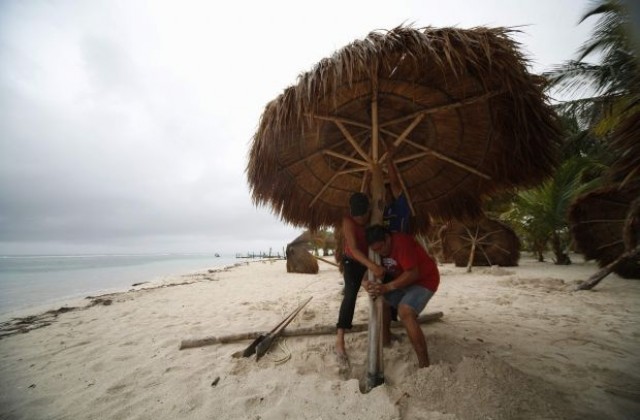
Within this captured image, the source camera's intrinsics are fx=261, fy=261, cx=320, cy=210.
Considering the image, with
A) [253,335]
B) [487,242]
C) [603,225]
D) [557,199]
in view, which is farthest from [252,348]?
[557,199]

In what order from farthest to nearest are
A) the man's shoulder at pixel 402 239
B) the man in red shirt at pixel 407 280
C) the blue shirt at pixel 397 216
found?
the blue shirt at pixel 397 216
the man's shoulder at pixel 402 239
the man in red shirt at pixel 407 280

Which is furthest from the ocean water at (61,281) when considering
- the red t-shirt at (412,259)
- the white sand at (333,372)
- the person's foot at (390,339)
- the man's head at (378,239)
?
the red t-shirt at (412,259)

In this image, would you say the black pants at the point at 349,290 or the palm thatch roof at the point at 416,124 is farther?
the black pants at the point at 349,290

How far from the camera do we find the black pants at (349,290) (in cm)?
260

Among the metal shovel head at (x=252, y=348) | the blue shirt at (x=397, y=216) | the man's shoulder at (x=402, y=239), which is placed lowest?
the metal shovel head at (x=252, y=348)

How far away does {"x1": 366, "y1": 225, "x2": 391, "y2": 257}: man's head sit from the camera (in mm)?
2242

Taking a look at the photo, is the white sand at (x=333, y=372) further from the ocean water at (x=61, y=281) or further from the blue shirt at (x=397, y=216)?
the ocean water at (x=61, y=281)

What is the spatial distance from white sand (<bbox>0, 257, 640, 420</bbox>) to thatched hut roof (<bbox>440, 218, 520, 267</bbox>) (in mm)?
5980

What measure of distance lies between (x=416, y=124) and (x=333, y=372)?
8.45ft

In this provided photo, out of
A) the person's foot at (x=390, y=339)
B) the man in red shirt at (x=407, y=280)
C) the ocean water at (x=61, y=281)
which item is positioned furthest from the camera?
the ocean water at (x=61, y=281)

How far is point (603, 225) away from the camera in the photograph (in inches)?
239

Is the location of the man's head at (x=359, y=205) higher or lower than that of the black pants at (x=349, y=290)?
higher

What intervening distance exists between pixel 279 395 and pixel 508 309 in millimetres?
3881

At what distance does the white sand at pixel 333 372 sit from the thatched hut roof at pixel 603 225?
268 cm
